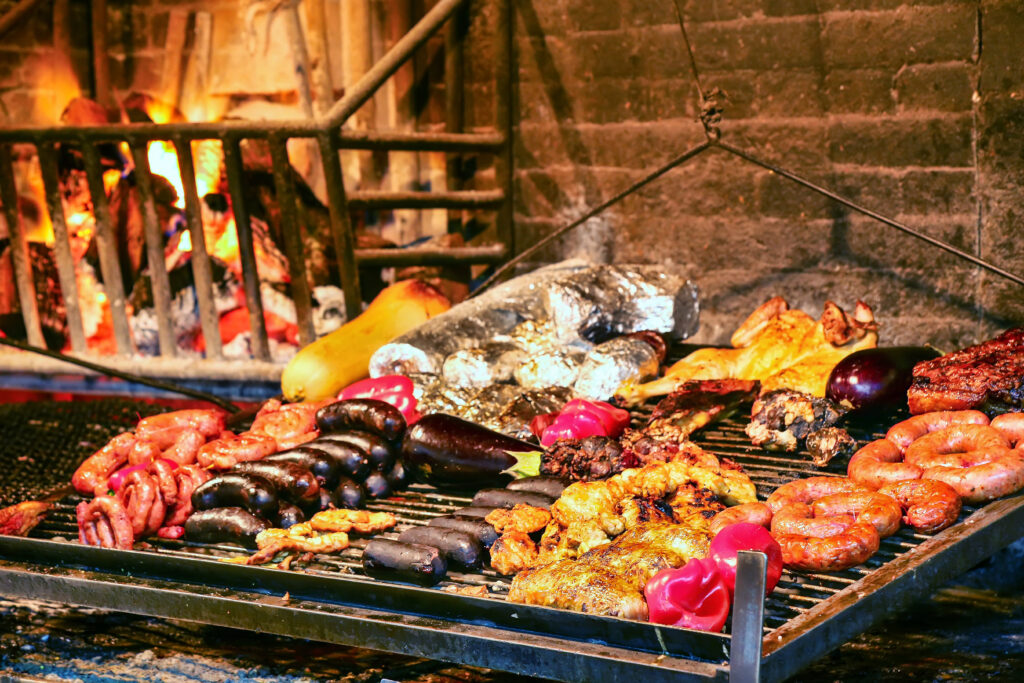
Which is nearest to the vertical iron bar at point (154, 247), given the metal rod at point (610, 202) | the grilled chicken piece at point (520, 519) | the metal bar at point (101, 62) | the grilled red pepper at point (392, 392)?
the metal bar at point (101, 62)

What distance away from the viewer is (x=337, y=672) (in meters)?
4.10

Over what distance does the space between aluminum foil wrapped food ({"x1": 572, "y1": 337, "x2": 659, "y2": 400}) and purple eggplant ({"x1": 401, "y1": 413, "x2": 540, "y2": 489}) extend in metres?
0.84

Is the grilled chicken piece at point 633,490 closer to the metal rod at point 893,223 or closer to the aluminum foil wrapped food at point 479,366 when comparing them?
the aluminum foil wrapped food at point 479,366

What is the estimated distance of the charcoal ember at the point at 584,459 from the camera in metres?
4.01

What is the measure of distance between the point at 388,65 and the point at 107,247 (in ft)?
7.69

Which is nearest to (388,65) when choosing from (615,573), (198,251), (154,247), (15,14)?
(198,251)

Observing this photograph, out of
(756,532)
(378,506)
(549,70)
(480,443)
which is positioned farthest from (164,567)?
(549,70)

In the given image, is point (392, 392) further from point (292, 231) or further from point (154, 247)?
point (154, 247)

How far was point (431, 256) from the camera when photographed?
7.29m

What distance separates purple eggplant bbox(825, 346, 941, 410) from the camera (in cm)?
457

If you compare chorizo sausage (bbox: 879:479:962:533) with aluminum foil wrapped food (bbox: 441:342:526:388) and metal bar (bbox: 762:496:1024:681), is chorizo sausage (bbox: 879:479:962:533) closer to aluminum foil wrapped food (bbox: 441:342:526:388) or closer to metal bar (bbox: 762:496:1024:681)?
metal bar (bbox: 762:496:1024:681)

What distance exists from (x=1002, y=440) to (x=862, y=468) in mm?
521

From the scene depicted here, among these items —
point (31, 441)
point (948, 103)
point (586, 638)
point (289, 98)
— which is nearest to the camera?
point (586, 638)

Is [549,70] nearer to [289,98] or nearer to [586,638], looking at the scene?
[289,98]
